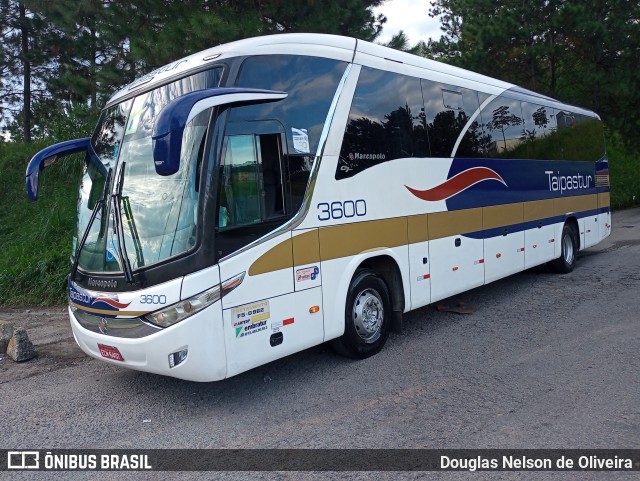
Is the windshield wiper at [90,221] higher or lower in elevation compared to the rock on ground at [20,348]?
higher

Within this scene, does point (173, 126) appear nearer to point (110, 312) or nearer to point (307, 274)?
point (110, 312)

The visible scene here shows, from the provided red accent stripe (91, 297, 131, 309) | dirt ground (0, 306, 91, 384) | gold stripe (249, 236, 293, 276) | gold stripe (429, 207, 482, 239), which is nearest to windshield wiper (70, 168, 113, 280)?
red accent stripe (91, 297, 131, 309)

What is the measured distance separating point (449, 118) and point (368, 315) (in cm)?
324

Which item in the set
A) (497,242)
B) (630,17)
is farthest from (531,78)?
(497,242)

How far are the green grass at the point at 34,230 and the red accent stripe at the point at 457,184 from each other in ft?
22.3

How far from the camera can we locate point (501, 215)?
8906 millimetres

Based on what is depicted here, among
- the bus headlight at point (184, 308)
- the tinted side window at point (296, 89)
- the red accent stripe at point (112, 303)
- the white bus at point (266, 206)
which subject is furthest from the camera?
the tinted side window at point (296, 89)

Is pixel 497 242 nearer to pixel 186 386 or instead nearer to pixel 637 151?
pixel 186 386

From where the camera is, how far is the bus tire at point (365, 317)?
6.11 metres

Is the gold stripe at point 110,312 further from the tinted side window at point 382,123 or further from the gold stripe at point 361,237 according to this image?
the tinted side window at point 382,123

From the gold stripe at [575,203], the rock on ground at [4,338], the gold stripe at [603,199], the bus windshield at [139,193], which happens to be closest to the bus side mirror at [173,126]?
the bus windshield at [139,193]

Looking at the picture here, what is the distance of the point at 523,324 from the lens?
755cm

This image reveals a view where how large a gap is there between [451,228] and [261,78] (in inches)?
143

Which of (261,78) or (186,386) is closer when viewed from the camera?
(261,78)
